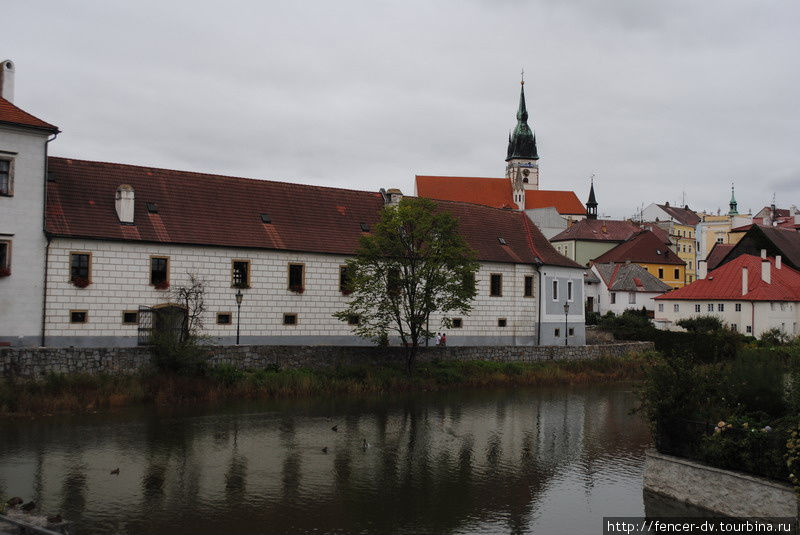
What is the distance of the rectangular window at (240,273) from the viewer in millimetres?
35625

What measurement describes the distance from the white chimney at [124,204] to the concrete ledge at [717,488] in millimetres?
24445

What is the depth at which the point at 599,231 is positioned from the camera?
94.4m

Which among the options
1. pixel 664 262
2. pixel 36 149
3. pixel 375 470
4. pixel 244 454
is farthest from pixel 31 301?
pixel 664 262

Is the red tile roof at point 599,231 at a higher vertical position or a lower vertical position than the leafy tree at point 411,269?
higher

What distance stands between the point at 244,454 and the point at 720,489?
1171cm

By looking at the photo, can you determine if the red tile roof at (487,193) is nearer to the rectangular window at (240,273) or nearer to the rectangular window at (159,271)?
the rectangular window at (240,273)

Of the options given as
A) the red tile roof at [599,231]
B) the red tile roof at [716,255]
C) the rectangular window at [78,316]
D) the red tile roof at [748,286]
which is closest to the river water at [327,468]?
the rectangular window at [78,316]

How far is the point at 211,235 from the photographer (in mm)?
35469

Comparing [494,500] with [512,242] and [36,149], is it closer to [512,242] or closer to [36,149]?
[36,149]

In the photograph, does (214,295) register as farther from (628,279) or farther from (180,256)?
(628,279)

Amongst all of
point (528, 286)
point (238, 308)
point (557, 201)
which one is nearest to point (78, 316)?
point (238, 308)

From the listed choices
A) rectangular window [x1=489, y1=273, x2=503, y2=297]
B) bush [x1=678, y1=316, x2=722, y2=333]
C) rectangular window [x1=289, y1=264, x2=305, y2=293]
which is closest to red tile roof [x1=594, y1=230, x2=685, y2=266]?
bush [x1=678, y1=316, x2=722, y2=333]

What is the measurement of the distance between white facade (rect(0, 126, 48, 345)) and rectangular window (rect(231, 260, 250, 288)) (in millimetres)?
8002

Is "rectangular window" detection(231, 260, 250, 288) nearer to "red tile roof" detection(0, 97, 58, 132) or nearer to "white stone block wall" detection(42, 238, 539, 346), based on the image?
"white stone block wall" detection(42, 238, 539, 346)
